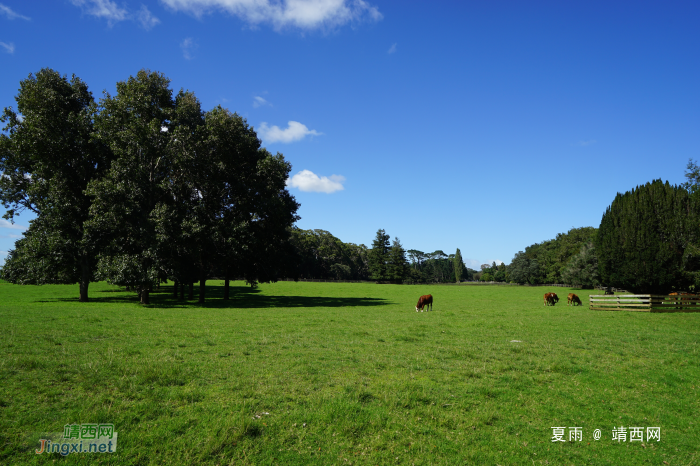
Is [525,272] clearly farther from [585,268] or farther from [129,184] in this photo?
[129,184]

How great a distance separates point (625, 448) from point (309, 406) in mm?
5680

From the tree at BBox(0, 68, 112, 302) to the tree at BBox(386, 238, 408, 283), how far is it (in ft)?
346

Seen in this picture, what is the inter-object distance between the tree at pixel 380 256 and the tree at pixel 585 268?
205 ft

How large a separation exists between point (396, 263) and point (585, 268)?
6474 cm

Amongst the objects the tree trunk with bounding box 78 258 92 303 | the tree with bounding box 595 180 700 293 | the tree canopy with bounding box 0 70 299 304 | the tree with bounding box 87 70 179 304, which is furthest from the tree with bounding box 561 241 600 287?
the tree trunk with bounding box 78 258 92 303

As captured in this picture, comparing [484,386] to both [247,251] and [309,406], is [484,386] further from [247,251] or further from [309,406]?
[247,251]

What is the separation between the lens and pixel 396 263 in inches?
5295

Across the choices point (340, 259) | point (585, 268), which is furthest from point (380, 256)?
point (585, 268)

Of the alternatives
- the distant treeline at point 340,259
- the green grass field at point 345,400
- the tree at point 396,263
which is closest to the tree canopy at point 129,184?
the green grass field at point 345,400

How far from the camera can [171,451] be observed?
222 inches

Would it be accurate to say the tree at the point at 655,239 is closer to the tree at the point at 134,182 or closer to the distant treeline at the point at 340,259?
the tree at the point at 134,182

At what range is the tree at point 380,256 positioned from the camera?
134 meters

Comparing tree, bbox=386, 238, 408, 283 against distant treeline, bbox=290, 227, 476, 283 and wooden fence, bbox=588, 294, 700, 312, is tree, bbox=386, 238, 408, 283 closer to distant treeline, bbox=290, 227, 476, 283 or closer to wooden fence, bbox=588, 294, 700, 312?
distant treeline, bbox=290, 227, 476, 283

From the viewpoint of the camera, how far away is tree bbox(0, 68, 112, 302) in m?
32.1
